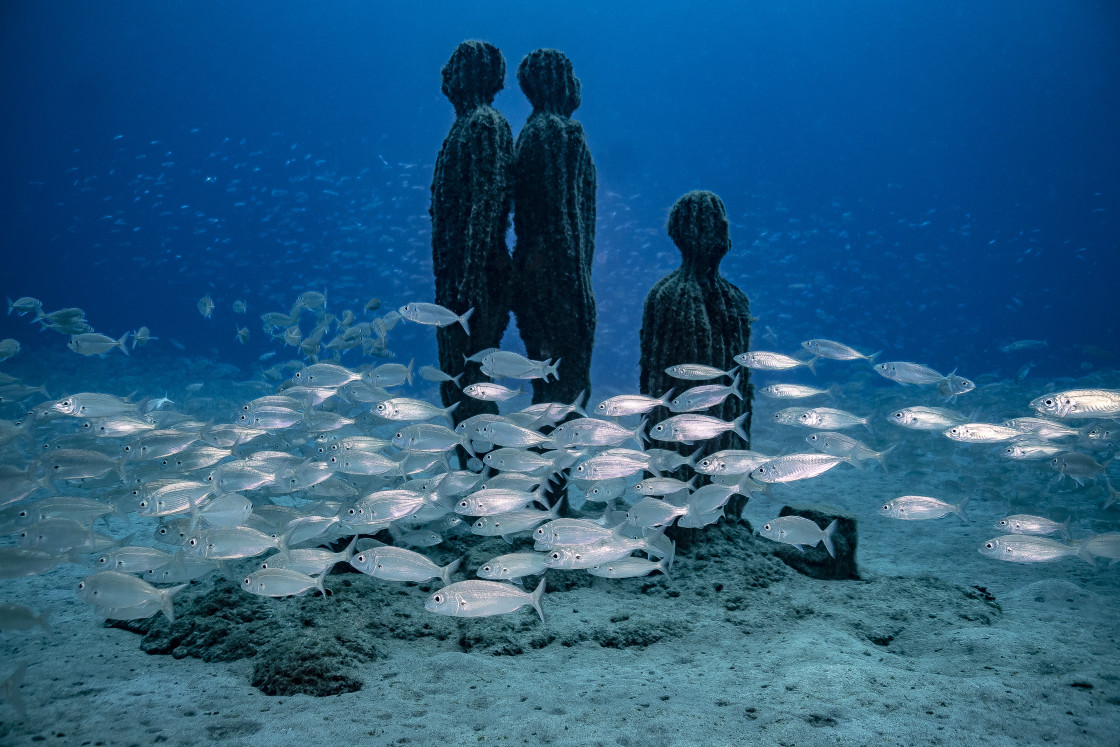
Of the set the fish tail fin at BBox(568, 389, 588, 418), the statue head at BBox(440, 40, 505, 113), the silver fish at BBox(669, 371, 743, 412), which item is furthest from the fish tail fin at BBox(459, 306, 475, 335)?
the statue head at BBox(440, 40, 505, 113)

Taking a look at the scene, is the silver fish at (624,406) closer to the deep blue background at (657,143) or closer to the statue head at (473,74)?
the statue head at (473,74)

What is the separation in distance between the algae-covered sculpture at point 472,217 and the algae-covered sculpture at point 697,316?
1.81m

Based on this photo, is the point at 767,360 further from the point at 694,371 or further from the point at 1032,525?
the point at 1032,525

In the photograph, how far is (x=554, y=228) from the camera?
6.62 m

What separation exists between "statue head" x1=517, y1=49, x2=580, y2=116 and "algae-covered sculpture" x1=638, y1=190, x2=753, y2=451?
6.96ft

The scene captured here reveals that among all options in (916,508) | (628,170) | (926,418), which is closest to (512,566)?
(916,508)

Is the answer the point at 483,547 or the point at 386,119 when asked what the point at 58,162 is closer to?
the point at 386,119

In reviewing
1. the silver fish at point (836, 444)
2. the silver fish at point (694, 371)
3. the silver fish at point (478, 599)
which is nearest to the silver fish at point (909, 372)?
the silver fish at point (836, 444)

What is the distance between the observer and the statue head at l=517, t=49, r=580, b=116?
688 cm

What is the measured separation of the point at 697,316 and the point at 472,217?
9.22 ft

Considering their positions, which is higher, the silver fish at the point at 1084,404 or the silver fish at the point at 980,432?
the silver fish at the point at 1084,404

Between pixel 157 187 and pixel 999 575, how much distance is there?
9111cm

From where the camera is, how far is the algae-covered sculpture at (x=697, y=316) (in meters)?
5.93

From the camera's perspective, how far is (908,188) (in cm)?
7319
